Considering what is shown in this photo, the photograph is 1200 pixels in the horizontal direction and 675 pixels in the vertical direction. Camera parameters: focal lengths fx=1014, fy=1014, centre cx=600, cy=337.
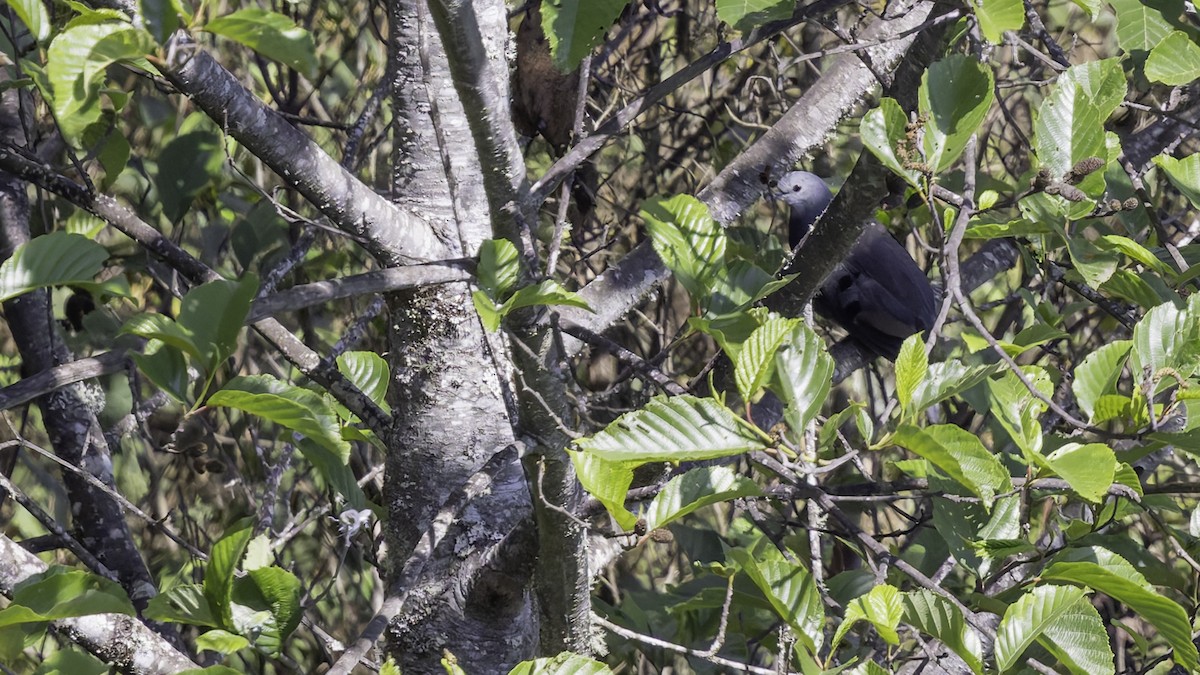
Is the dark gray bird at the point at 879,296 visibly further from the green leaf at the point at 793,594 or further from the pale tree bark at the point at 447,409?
the green leaf at the point at 793,594

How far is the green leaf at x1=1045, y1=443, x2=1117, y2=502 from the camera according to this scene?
1036mm

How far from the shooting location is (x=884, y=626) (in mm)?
1093

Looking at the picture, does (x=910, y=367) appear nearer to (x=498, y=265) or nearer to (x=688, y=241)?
(x=688, y=241)

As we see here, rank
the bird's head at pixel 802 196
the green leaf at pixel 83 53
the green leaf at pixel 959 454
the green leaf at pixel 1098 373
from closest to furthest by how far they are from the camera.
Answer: the green leaf at pixel 83 53
the green leaf at pixel 959 454
the green leaf at pixel 1098 373
the bird's head at pixel 802 196

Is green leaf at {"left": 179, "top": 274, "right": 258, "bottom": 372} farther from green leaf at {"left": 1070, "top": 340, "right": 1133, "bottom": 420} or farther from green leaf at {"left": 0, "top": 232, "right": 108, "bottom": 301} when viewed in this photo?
green leaf at {"left": 1070, "top": 340, "right": 1133, "bottom": 420}

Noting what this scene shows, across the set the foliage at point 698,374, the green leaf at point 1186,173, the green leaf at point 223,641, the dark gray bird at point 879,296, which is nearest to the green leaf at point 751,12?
the foliage at point 698,374

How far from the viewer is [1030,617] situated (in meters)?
1.12

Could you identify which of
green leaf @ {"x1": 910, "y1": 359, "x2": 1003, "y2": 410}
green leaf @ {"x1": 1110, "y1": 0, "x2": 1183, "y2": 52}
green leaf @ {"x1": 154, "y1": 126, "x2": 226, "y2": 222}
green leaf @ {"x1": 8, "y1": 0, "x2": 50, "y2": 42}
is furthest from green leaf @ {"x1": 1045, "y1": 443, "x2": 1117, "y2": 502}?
green leaf @ {"x1": 154, "y1": 126, "x2": 226, "y2": 222}

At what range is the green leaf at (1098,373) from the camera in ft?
4.27

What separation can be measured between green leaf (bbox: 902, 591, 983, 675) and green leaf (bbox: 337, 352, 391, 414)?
0.86 m

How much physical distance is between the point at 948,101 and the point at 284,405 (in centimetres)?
83

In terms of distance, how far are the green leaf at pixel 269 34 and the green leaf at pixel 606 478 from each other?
1.52 feet

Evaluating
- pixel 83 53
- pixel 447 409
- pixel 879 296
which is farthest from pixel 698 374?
pixel 879 296

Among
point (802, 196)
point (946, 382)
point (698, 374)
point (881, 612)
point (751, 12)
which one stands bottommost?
point (802, 196)
